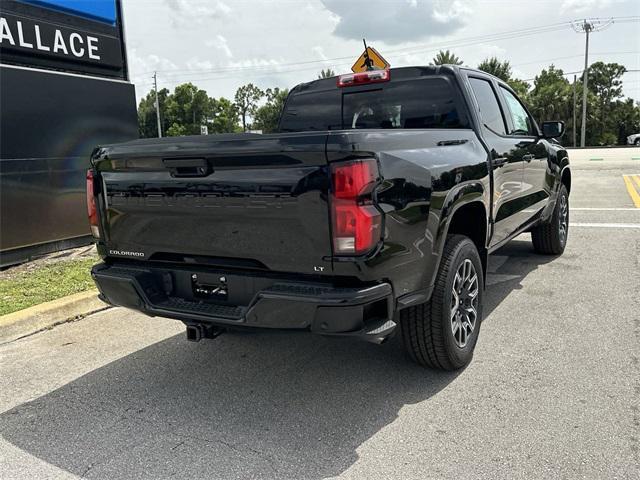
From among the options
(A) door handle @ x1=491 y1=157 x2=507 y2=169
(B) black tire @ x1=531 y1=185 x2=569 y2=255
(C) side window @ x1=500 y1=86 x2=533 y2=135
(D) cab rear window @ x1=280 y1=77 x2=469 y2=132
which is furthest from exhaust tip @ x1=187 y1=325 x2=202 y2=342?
(B) black tire @ x1=531 y1=185 x2=569 y2=255

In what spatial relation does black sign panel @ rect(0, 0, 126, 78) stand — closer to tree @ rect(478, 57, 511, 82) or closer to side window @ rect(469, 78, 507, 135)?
side window @ rect(469, 78, 507, 135)

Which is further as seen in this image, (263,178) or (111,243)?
(111,243)

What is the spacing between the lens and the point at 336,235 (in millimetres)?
2574

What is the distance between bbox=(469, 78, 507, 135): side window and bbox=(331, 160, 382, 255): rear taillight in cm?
210

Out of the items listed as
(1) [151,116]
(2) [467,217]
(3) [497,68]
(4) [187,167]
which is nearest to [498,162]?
(2) [467,217]

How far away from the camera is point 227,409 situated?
3203mm

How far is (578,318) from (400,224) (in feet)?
7.96

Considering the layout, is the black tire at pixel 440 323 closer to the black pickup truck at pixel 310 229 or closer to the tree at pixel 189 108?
the black pickup truck at pixel 310 229

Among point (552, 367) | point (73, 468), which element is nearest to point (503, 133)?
point (552, 367)

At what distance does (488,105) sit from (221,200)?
2.71 metres

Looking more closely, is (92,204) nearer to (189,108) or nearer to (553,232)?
(553,232)

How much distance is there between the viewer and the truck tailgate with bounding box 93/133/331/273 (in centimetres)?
262

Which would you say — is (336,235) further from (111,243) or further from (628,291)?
(628,291)

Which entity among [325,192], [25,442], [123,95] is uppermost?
[123,95]
